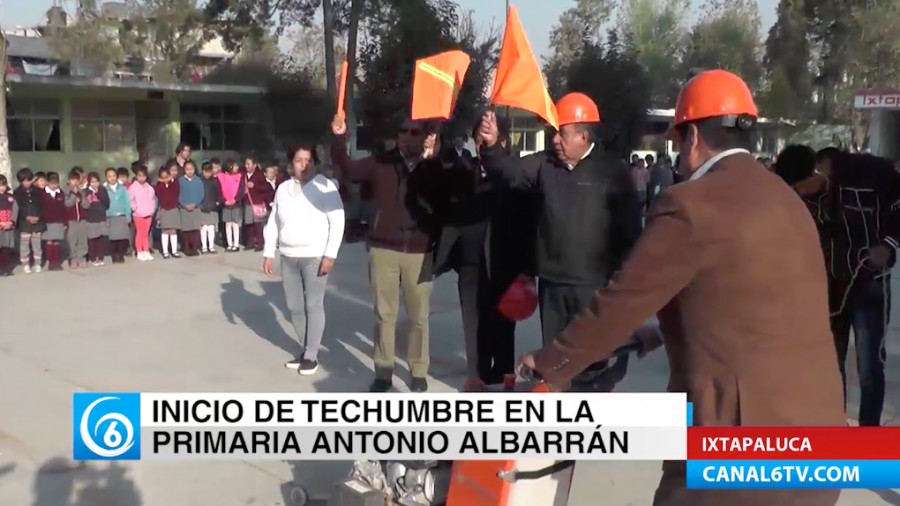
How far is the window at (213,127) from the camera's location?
2461 centimetres

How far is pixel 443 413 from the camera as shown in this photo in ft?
10.3

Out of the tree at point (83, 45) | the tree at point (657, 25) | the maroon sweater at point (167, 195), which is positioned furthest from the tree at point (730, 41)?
the maroon sweater at point (167, 195)

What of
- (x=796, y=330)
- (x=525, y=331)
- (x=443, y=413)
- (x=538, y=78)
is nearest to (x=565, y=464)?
(x=443, y=413)

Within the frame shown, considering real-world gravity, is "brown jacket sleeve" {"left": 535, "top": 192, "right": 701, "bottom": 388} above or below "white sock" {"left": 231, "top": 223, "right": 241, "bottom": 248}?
above

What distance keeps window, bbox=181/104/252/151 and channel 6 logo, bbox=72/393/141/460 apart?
2180cm

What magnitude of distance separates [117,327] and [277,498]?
458cm

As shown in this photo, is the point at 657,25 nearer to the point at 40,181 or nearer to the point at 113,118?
the point at 113,118

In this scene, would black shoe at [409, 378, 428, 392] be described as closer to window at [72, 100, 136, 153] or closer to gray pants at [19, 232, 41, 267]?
gray pants at [19, 232, 41, 267]

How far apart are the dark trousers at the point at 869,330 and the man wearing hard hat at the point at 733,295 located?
2.73m

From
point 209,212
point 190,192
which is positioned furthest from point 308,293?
point 209,212

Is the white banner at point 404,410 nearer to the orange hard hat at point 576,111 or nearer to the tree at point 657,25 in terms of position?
the orange hard hat at point 576,111

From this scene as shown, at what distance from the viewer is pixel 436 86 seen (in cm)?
536

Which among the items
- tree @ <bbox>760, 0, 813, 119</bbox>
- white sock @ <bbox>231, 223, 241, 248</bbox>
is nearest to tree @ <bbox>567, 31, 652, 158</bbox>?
tree @ <bbox>760, 0, 813, 119</bbox>

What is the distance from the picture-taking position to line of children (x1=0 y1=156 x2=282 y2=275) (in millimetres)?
11867
